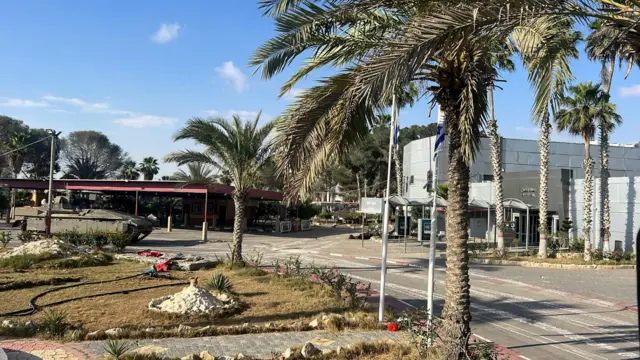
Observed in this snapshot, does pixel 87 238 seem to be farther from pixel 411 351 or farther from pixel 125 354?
pixel 411 351

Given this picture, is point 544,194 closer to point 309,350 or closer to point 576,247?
point 576,247

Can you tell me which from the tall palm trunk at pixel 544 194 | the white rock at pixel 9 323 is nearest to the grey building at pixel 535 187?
the tall palm trunk at pixel 544 194

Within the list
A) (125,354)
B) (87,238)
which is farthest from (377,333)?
(87,238)

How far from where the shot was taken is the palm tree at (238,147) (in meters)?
16.6

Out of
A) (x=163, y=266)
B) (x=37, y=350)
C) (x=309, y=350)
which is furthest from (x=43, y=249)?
(x=309, y=350)

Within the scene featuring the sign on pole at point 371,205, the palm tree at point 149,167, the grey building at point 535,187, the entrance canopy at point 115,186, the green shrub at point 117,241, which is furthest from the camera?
the palm tree at point 149,167

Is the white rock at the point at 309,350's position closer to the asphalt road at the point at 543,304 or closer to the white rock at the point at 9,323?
the asphalt road at the point at 543,304

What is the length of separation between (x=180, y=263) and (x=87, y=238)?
7.75 metres

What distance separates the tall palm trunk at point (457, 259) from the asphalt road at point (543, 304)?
2176 millimetres

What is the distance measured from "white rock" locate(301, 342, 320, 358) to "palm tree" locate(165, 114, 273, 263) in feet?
32.8

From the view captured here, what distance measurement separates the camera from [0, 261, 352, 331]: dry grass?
8.87 metres

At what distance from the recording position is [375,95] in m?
5.13

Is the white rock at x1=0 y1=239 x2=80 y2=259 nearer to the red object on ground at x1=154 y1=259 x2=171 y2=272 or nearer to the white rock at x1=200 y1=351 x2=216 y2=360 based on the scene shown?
the red object on ground at x1=154 y1=259 x2=171 y2=272

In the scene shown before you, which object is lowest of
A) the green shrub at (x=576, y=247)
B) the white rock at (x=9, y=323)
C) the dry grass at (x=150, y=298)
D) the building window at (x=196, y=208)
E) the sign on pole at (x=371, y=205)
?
the dry grass at (x=150, y=298)
